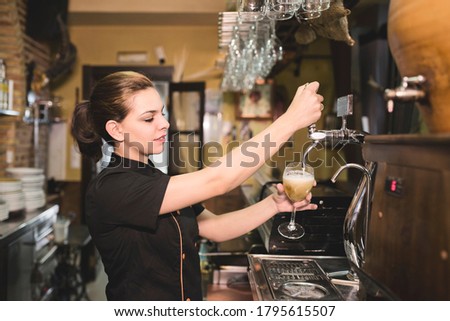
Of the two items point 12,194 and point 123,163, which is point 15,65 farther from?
point 123,163

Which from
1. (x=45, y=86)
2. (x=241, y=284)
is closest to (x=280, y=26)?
(x=241, y=284)

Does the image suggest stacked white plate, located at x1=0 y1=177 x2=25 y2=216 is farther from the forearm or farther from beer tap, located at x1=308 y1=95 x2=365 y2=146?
beer tap, located at x1=308 y1=95 x2=365 y2=146

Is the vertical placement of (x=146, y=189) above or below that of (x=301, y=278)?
above

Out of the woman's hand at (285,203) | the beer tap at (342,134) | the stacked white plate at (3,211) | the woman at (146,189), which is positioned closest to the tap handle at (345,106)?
the beer tap at (342,134)

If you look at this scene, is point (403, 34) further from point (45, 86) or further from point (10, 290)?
point (45, 86)

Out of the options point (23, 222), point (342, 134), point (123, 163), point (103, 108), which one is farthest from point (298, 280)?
point (23, 222)

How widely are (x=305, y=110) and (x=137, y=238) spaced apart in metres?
0.62

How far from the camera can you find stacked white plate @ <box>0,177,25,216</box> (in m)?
3.02

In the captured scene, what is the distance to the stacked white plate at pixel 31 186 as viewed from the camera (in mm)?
3359

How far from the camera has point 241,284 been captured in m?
2.05

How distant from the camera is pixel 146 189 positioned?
1.13 meters

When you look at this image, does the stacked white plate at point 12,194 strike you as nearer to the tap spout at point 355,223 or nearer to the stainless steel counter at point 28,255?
the stainless steel counter at point 28,255

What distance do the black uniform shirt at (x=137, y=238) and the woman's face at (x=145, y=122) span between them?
8 cm
